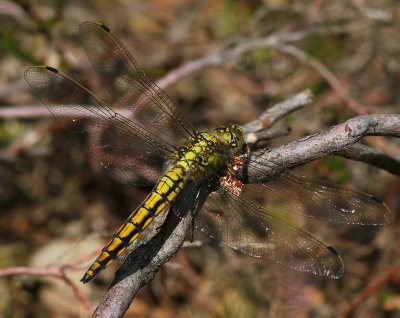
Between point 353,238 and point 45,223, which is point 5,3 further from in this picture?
point 353,238

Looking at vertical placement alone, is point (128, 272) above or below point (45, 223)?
above

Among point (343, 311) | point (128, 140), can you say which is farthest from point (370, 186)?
point (128, 140)

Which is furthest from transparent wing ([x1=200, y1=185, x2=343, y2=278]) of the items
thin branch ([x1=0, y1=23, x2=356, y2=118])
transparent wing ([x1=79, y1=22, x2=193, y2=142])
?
thin branch ([x1=0, y1=23, x2=356, y2=118])

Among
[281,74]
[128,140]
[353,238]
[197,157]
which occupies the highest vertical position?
[128,140]

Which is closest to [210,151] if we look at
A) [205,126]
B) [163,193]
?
[163,193]

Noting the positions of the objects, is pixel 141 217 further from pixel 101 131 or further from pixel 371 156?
pixel 371 156

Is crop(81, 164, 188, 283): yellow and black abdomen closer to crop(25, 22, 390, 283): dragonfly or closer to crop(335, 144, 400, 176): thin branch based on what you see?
crop(25, 22, 390, 283): dragonfly

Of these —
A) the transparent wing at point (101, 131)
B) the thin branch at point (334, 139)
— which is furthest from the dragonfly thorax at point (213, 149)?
the thin branch at point (334, 139)
